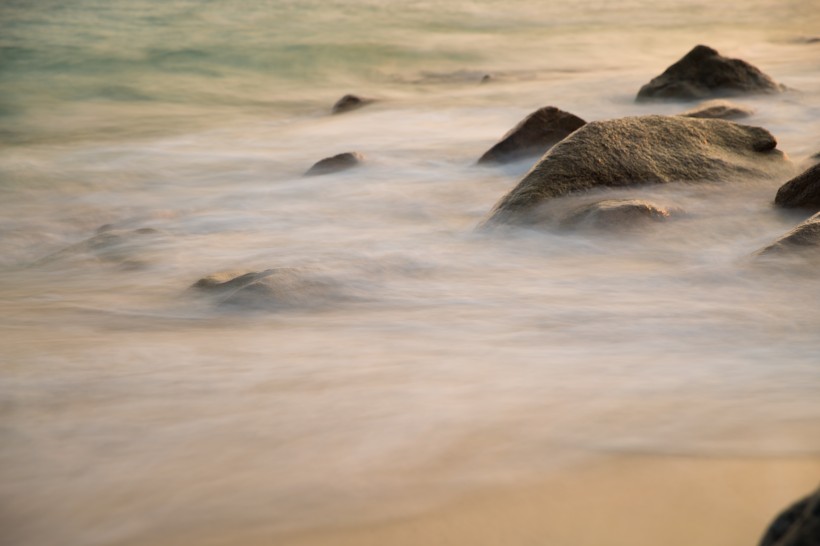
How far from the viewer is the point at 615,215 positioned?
3.60 m

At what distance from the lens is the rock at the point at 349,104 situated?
879 cm

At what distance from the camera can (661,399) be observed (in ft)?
6.26

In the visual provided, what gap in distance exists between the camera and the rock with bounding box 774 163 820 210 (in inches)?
142

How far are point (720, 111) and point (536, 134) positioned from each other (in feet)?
4.82

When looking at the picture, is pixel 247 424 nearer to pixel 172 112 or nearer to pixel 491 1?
pixel 172 112

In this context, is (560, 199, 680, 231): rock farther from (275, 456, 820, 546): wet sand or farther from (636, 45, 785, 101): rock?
(636, 45, 785, 101): rock

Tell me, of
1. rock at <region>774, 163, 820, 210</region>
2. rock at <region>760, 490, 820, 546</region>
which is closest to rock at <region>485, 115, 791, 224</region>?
rock at <region>774, 163, 820, 210</region>

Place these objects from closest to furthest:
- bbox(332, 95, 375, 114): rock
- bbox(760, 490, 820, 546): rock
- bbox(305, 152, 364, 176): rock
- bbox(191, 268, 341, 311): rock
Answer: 1. bbox(760, 490, 820, 546): rock
2. bbox(191, 268, 341, 311): rock
3. bbox(305, 152, 364, 176): rock
4. bbox(332, 95, 375, 114): rock

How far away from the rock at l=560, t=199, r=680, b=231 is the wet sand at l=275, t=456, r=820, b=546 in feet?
6.67

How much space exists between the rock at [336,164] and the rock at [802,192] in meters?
2.65

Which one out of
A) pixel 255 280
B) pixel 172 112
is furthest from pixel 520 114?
pixel 255 280

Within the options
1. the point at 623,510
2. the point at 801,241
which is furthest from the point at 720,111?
the point at 623,510

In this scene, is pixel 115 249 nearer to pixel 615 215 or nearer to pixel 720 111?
pixel 615 215

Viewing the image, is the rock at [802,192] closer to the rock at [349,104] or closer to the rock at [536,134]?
the rock at [536,134]
